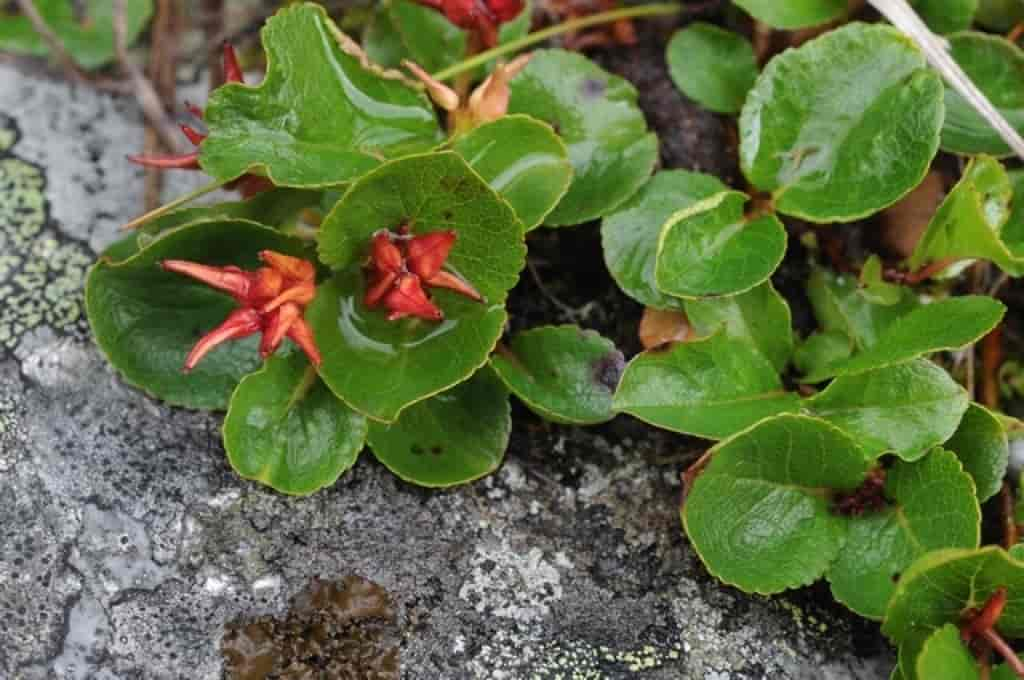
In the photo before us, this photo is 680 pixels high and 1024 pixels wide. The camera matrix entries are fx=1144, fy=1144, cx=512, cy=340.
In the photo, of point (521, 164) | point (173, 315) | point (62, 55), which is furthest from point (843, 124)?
point (62, 55)

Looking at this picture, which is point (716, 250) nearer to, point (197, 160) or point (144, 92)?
point (197, 160)

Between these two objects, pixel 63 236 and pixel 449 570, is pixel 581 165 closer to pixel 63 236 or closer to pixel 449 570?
pixel 449 570

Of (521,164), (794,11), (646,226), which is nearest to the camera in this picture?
(521,164)

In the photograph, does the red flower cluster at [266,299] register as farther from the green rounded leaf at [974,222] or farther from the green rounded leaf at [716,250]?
the green rounded leaf at [974,222]

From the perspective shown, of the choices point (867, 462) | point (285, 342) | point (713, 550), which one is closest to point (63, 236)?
point (285, 342)

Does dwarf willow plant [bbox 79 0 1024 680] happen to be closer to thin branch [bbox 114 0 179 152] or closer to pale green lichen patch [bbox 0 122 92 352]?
pale green lichen patch [bbox 0 122 92 352]

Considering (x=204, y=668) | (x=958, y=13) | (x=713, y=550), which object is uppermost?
(x=958, y=13)
